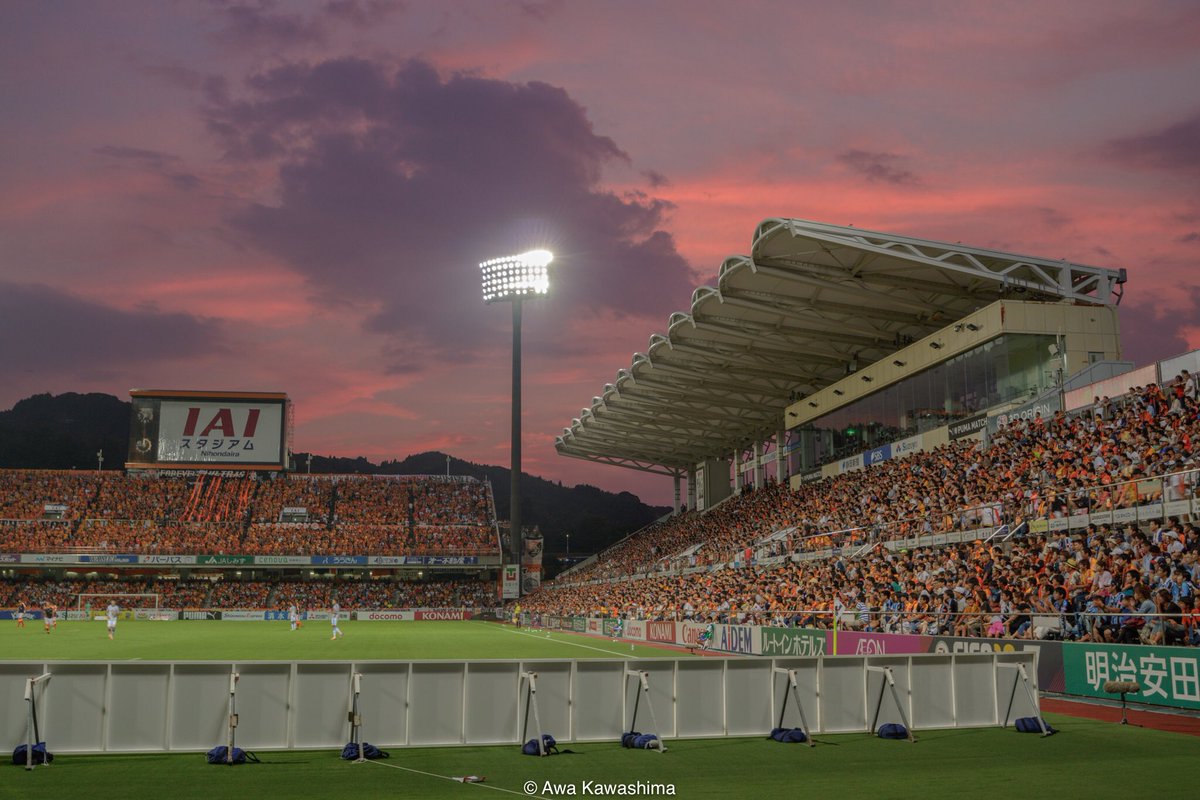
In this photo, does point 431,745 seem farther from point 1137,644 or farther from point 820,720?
point 1137,644

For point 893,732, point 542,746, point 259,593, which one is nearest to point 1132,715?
point 893,732

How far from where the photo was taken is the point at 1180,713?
1530 cm

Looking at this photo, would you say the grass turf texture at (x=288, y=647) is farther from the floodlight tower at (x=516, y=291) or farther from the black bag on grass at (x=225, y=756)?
the floodlight tower at (x=516, y=291)

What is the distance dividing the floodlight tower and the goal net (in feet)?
91.5

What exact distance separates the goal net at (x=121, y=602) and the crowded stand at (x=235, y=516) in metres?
3.52

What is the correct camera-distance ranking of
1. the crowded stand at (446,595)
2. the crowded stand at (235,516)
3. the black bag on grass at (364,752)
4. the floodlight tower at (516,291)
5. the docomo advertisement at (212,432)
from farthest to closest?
the docomo advertisement at (212,432) < the crowded stand at (446,595) < the floodlight tower at (516,291) < the crowded stand at (235,516) < the black bag on grass at (364,752)

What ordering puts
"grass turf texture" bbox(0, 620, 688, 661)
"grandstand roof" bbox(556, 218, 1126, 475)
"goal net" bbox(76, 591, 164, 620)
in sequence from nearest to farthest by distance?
"grass turf texture" bbox(0, 620, 688, 661) < "grandstand roof" bbox(556, 218, 1126, 475) < "goal net" bbox(76, 591, 164, 620)

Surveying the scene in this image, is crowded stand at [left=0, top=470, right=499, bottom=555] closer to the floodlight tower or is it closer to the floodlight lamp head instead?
the floodlight tower

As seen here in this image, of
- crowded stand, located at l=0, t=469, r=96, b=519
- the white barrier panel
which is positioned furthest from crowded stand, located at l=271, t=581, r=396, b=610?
the white barrier panel

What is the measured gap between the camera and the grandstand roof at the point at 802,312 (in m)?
Answer: 34.3

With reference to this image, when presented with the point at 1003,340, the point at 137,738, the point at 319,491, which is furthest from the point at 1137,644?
the point at 319,491

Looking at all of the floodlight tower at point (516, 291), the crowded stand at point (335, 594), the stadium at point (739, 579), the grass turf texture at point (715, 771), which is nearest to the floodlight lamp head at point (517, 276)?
the floodlight tower at point (516, 291)

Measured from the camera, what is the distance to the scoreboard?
8625 centimetres

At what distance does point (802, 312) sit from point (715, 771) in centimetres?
3298
